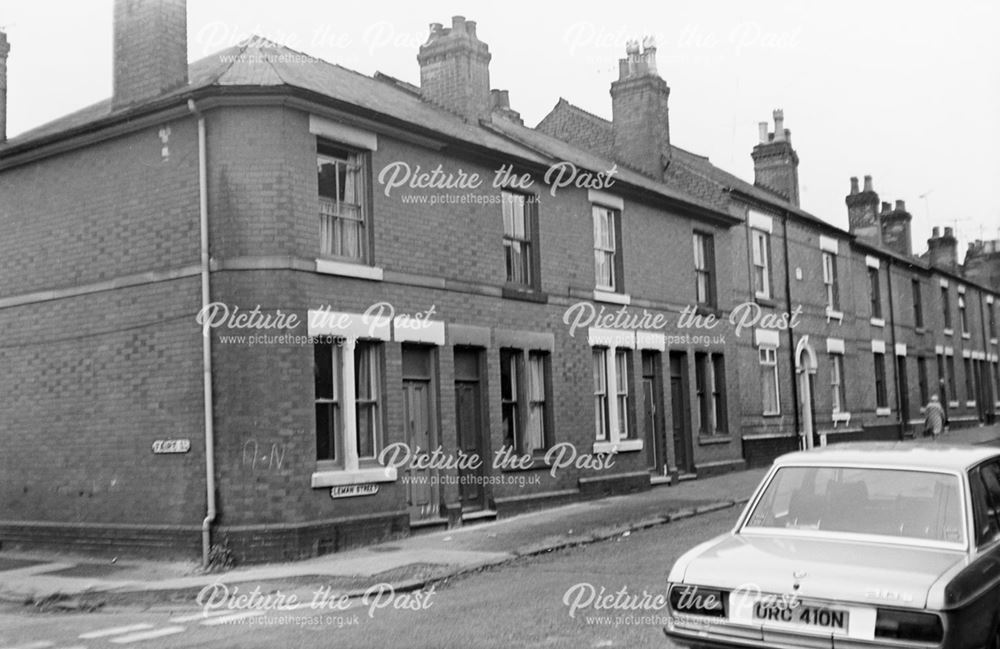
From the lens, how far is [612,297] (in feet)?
67.3

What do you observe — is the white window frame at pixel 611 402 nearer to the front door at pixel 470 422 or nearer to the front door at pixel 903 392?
the front door at pixel 470 422

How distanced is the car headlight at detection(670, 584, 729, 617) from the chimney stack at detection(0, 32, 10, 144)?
16.0 metres

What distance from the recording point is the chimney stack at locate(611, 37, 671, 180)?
84.9 ft

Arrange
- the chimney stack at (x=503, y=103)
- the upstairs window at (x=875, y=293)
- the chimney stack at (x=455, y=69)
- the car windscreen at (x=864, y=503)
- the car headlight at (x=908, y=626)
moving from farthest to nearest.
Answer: the upstairs window at (x=875, y=293)
the chimney stack at (x=503, y=103)
the chimney stack at (x=455, y=69)
the car windscreen at (x=864, y=503)
the car headlight at (x=908, y=626)

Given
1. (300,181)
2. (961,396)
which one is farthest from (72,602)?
(961,396)

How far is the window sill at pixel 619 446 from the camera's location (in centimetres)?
1970

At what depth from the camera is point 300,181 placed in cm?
1412

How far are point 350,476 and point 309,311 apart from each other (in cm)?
227

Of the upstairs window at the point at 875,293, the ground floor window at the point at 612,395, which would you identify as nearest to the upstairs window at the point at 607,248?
the ground floor window at the point at 612,395

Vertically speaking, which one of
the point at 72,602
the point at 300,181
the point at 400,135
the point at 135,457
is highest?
the point at 400,135

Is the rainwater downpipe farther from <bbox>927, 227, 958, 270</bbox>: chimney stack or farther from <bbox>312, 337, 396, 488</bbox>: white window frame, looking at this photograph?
<bbox>927, 227, 958, 270</bbox>: chimney stack

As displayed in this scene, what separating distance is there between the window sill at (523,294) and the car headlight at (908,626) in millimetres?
12441

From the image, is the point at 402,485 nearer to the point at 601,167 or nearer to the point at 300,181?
the point at 300,181

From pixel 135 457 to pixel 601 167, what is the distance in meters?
12.1
